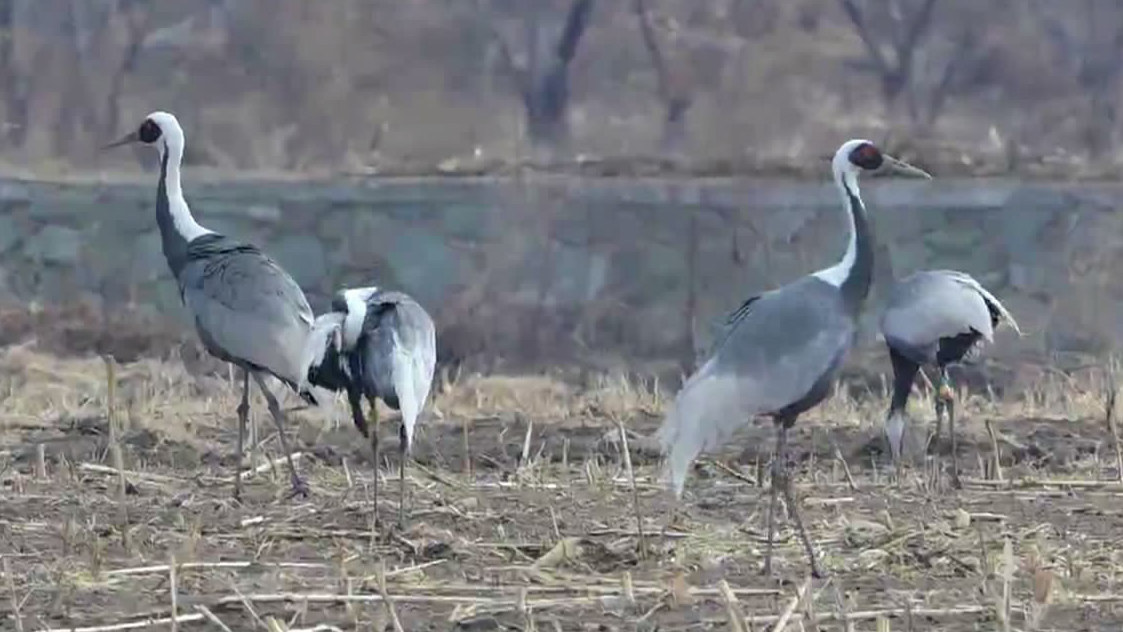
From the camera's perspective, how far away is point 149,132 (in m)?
10.9

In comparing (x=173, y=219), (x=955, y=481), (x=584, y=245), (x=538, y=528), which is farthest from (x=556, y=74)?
(x=538, y=528)

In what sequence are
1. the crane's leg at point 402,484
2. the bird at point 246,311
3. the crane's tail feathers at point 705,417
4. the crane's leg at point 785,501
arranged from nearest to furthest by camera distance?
the crane's leg at point 785,501 → the crane's tail feathers at point 705,417 → the crane's leg at point 402,484 → the bird at point 246,311

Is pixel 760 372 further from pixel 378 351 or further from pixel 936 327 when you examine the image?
pixel 936 327

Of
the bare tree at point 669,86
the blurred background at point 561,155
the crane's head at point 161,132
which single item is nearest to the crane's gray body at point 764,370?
the crane's head at point 161,132

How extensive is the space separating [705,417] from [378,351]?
4.19 feet

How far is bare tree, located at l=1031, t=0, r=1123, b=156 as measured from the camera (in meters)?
17.3

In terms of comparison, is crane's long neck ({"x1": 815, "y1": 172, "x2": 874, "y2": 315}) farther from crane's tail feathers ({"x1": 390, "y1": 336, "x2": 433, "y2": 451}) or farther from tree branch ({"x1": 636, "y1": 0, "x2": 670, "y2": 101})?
tree branch ({"x1": 636, "y1": 0, "x2": 670, "y2": 101})

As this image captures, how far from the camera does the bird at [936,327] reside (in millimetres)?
10508

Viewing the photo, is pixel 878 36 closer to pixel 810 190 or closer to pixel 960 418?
pixel 810 190

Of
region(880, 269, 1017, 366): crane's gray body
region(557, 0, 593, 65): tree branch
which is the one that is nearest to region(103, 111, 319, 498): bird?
region(880, 269, 1017, 366): crane's gray body

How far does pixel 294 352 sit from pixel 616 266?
20.3ft

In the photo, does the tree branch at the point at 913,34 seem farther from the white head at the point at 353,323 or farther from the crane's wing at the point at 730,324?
the crane's wing at the point at 730,324

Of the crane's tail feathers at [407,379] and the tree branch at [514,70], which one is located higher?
the tree branch at [514,70]

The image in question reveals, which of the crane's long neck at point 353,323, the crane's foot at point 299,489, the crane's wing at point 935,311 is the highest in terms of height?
the crane's long neck at point 353,323
